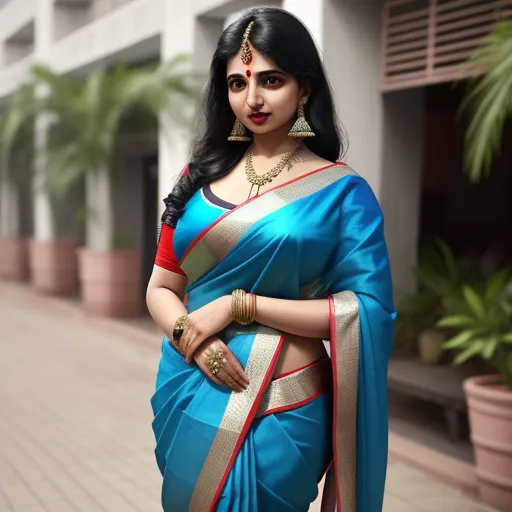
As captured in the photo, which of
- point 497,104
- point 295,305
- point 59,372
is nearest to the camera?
point 295,305

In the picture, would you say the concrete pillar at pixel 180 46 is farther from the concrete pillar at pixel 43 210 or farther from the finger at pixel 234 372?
the finger at pixel 234 372

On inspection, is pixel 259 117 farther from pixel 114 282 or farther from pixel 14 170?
pixel 14 170

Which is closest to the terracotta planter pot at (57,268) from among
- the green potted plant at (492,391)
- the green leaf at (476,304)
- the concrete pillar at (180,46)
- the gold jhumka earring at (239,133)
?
the concrete pillar at (180,46)

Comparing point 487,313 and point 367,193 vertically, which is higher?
point 367,193

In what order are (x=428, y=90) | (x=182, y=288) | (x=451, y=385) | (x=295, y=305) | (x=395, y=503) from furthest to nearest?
(x=428, y=90)
(x=451, y=385)
(x=395, y=503)
(x=182, y=288)
(x=295, y=305)

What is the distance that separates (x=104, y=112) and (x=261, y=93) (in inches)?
278

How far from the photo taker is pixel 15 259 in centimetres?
1345

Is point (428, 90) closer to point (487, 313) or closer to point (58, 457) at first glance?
point (487, 313)

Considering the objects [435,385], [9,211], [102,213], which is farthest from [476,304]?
[9,211]

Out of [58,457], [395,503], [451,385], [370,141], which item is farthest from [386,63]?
[58,457]

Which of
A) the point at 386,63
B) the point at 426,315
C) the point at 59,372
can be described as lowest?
the point at 59,372

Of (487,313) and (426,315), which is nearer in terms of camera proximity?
(487,313)

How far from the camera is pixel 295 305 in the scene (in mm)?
1722

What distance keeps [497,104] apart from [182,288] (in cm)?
173
